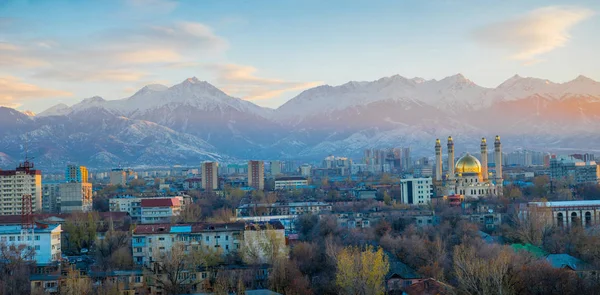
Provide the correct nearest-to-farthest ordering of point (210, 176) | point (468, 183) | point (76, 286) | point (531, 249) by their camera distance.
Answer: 1. point (76, 286)
2. point (531, 249)
3. point (468, 183)
4. point (210, 176)

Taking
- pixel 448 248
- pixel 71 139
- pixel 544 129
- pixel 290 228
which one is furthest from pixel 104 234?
pixel 544 129

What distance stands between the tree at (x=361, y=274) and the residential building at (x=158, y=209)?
2451cm

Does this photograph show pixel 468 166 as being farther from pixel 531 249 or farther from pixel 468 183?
pixel 531 249

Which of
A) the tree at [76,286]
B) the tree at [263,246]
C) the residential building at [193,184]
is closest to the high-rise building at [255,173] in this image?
the residential building at [193,184]

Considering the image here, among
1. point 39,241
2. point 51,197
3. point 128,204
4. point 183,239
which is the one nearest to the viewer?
point 183,239

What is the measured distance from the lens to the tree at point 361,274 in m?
22.0

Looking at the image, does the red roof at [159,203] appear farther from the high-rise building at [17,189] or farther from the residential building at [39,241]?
the residential building at [39,241]

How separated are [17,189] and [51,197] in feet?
29.2

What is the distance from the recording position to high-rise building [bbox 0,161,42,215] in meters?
51.4

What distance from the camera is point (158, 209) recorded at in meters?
47.6

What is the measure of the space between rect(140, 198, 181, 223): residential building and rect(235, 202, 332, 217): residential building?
3229 millimetres

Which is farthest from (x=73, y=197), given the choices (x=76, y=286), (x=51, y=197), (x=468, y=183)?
(x=76, y=286)

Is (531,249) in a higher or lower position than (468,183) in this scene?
lower

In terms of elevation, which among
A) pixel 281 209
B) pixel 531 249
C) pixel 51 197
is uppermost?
pixel 51 197
